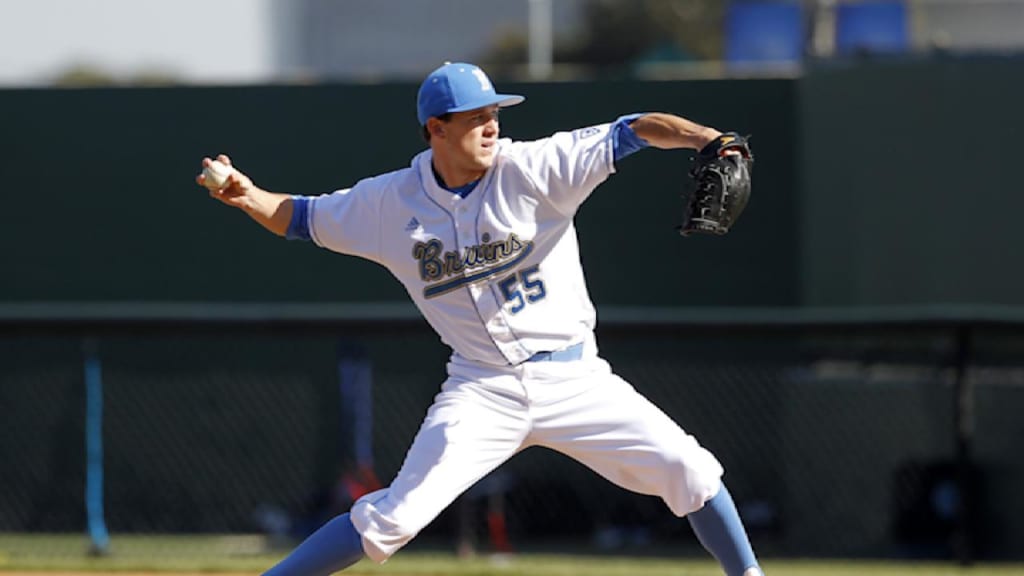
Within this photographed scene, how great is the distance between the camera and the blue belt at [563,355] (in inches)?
182

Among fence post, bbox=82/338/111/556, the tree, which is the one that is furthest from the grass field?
the tree

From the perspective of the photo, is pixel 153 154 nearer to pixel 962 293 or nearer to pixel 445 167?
pixel 962 293

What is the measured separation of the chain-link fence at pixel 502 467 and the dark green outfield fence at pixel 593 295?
0.02m

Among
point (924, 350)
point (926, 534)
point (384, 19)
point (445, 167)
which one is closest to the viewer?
point (445, 167)

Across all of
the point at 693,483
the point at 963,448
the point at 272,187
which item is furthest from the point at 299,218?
the point at 272,187

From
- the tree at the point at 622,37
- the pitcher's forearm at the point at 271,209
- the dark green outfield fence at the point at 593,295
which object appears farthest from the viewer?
the tree at the point at 622,37

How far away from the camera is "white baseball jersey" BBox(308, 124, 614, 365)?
455 centimetres

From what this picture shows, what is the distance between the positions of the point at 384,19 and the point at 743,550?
43.8 meters

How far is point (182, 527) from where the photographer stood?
364 inches

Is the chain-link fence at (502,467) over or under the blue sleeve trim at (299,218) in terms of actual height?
under

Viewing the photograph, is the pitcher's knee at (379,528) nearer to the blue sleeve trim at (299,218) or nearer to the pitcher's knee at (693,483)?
the pitcher's knee at (693,483)

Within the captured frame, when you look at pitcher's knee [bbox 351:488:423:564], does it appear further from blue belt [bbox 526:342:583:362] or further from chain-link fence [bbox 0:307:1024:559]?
chain-link fence [bbox 0:307:1024:559]

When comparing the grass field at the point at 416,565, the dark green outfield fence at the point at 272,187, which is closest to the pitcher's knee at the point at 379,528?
the grass field at the point at 416,565

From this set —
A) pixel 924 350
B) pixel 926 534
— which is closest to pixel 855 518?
pixel 926 534
